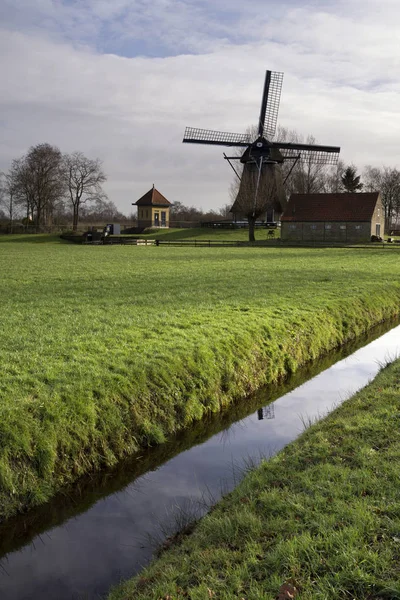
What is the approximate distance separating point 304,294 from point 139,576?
13.0 m

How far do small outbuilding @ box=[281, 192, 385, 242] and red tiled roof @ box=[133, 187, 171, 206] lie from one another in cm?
2328

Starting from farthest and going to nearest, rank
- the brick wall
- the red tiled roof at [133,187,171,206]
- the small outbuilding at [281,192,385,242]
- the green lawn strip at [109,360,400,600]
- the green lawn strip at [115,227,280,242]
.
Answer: the red tiled roof at [133,187,171,206] < the green lawn strip at [115,227,280,242] < the small outbuilding at [281,192,385,242] < the brick wall < the green lawn strip at [109,360,400,600]

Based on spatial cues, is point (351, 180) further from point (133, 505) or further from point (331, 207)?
point (133, 505)

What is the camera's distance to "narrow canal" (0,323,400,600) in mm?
4941

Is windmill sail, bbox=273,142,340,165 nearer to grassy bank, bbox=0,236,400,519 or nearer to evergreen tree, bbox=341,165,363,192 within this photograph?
evergreen tree, bbox=341,165,363,192

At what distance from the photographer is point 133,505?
6.16 m

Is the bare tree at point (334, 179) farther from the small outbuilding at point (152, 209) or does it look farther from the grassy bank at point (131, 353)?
the grassy bank at point (131, 353)

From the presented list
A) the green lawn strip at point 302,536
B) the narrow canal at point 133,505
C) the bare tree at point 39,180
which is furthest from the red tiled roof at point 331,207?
the green lawn strip at point 302,536

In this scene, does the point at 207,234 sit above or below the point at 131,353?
above

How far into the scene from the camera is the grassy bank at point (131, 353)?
647 centimetres

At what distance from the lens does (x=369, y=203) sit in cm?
6162

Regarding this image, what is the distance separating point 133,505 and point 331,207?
199 feet

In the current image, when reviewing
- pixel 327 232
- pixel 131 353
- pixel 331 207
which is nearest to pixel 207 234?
pixel 327 232

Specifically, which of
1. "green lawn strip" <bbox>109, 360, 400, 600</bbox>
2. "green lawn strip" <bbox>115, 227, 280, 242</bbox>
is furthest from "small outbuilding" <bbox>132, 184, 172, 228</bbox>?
"green lawn strip" <bbox>109, 360, 400, 600</bbox>
